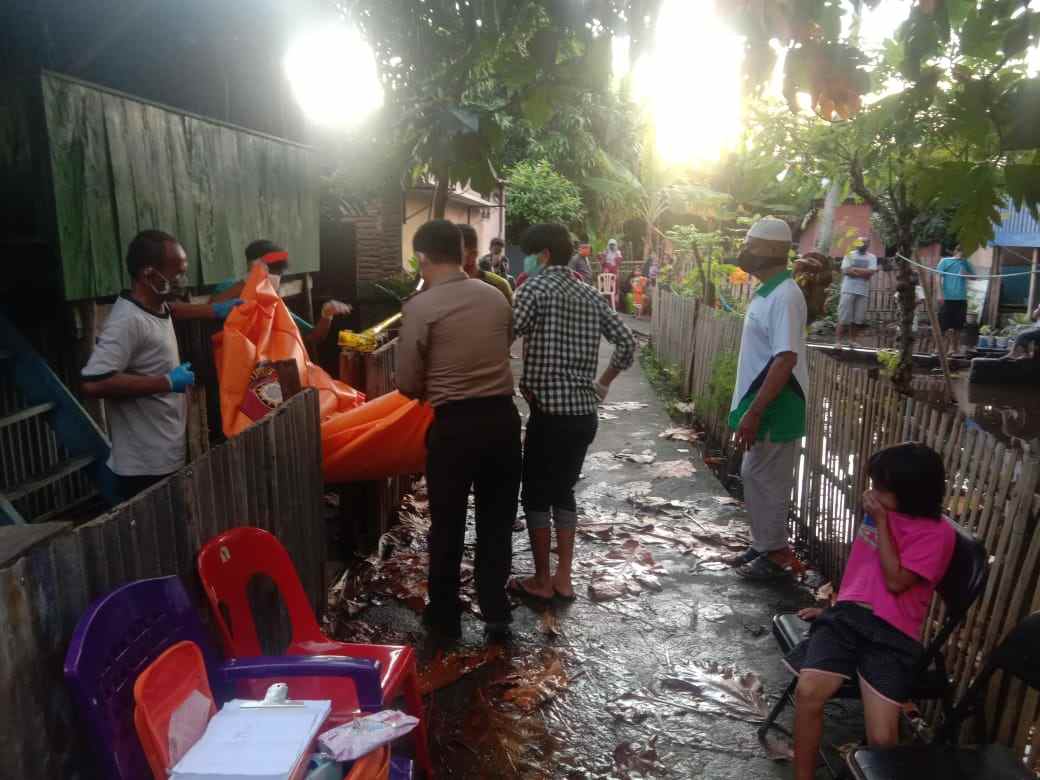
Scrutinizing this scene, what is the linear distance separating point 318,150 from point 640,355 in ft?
24.3

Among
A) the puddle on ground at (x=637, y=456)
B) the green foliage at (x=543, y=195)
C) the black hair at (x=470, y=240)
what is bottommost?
the puddle on ground at (x=637, y=456)

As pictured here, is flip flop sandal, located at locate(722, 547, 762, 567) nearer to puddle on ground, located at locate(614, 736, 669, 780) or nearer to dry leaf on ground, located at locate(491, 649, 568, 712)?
dry leaf on ground, located at locate(491, 649, 568, 712)

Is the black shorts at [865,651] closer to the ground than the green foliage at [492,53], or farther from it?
closer to the ground

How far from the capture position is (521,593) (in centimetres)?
466

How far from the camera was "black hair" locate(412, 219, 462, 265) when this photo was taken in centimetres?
367

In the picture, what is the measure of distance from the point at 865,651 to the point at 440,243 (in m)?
2.44

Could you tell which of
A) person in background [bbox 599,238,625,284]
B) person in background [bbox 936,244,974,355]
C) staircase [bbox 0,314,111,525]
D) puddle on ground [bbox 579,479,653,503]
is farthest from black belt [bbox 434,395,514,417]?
person in background [bbox 599,238,625,284]

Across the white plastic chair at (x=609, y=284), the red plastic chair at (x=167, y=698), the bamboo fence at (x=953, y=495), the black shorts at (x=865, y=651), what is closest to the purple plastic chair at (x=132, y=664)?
the red plastic chair at (x=167, y=698)

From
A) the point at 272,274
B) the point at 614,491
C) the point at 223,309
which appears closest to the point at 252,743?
the point at 223,309

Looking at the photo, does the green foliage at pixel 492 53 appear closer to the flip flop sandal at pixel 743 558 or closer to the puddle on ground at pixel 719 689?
the puddle on ground at pixel 719 689

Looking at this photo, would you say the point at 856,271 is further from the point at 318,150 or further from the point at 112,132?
the point at 112,132

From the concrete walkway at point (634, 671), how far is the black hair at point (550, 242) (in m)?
2.01

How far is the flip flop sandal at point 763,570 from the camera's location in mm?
4852

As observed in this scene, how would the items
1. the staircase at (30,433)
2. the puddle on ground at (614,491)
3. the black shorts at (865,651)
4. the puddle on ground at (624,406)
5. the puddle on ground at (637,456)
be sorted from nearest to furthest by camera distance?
the black shorts at (865,651) → the staircase at (30,433) → the puddle on ground at (614,491) → the puddle on ground at (637,456) → the puddle on ground at (624,406)
